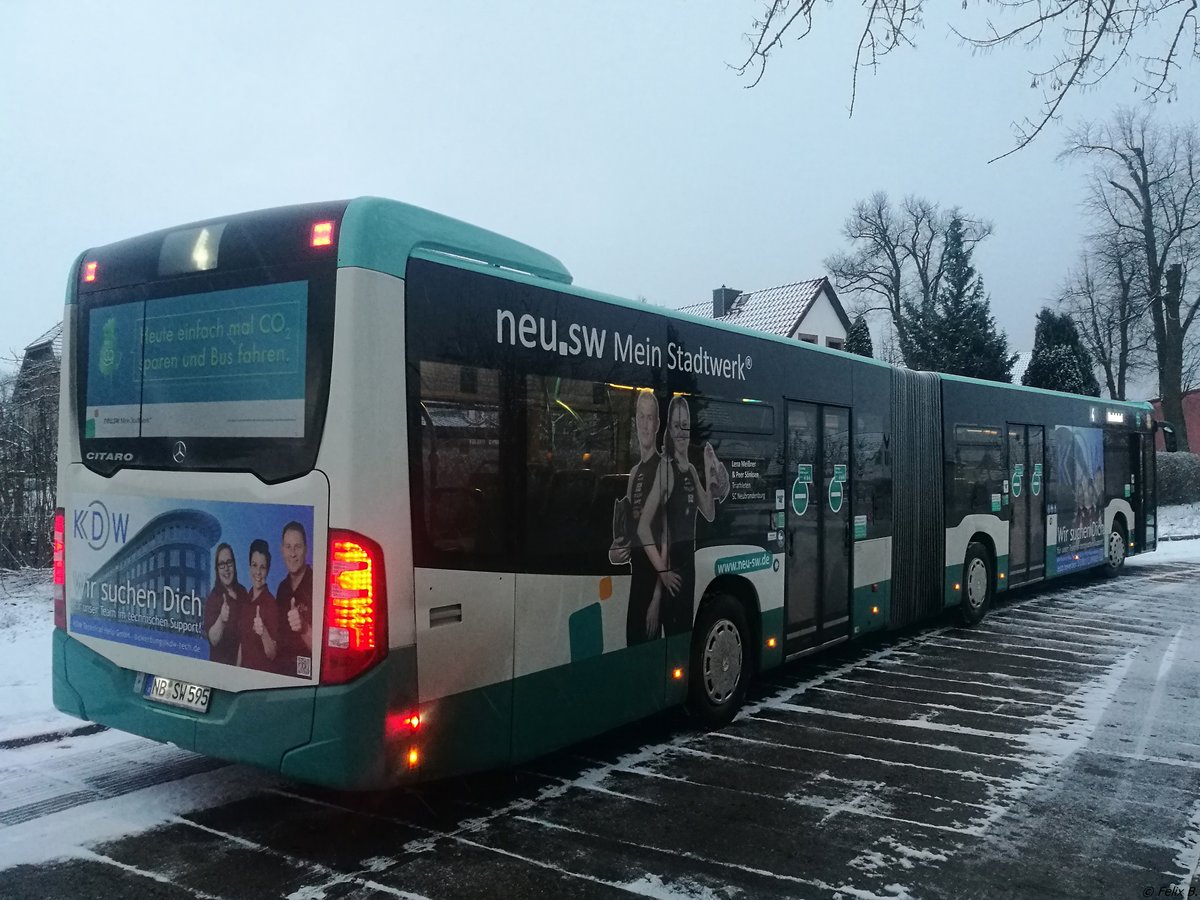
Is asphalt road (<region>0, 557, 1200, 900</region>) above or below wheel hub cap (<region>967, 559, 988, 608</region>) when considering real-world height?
below

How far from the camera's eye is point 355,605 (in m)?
4.30

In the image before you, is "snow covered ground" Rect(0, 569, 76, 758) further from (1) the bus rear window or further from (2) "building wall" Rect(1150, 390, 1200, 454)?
(2) "building wall" Rect(1150, 390, 1200, 454)

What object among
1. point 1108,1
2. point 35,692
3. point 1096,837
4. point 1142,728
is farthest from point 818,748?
A: point 35,692

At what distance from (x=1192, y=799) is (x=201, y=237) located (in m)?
6.54

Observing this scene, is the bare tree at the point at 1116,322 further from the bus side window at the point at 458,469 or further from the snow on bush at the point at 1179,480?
the bus side window at the point at 458,469

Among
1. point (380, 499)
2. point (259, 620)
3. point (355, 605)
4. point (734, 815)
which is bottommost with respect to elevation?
point (734, 815)

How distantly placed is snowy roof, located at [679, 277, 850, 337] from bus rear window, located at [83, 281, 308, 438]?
3197 cm

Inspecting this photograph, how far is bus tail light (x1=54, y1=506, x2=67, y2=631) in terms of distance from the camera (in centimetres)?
548

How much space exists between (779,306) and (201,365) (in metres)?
35.2

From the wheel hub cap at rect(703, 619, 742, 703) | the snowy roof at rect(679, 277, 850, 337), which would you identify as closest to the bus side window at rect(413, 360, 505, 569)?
the wheel hub cap at rect(703, 619, 742, 703)

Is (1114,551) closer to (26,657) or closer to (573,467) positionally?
(573,467)

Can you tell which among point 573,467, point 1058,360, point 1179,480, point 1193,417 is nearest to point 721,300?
point 1058,360

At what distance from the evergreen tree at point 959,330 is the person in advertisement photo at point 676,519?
32.7 metres

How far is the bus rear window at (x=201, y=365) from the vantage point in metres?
4.57
